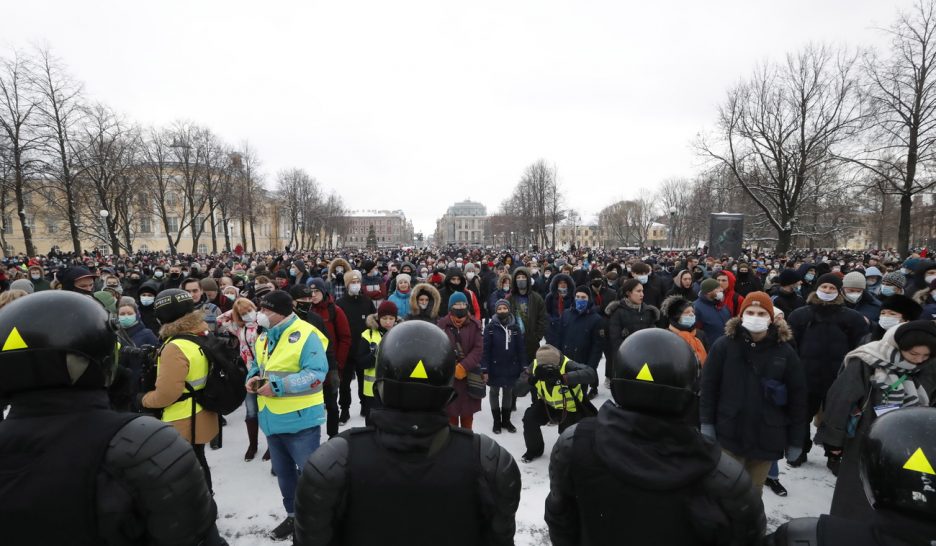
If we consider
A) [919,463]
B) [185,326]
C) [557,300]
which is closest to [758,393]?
[919,463]

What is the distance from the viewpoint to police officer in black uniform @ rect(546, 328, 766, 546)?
5.07 feet

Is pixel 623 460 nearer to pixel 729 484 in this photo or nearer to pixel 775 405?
pixel 729 484

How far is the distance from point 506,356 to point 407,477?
14.3 ft

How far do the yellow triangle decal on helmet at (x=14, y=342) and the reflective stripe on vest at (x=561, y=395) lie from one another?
420 cm

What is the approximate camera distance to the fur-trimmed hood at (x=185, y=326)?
345 centimetres

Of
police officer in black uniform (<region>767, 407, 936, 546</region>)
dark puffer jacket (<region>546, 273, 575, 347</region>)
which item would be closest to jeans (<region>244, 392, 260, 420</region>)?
dark puffer jacket (<region>546, 273, 575, 347</region>)

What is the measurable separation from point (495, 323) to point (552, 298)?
291 cm

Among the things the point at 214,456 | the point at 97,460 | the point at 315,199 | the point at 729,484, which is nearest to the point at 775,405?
the point at 729,484

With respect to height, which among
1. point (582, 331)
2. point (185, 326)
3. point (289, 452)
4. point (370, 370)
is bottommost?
point (289, 452)

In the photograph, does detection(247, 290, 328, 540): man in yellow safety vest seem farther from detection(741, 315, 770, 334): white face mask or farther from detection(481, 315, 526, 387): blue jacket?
detection(741, 315, 770, 334): white face mask

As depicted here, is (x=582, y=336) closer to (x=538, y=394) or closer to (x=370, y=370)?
(x=538, y=394)

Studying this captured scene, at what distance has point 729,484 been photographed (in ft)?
5.12

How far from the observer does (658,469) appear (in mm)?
1531

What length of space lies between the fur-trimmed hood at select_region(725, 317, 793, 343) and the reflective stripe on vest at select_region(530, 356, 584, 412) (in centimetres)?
164
